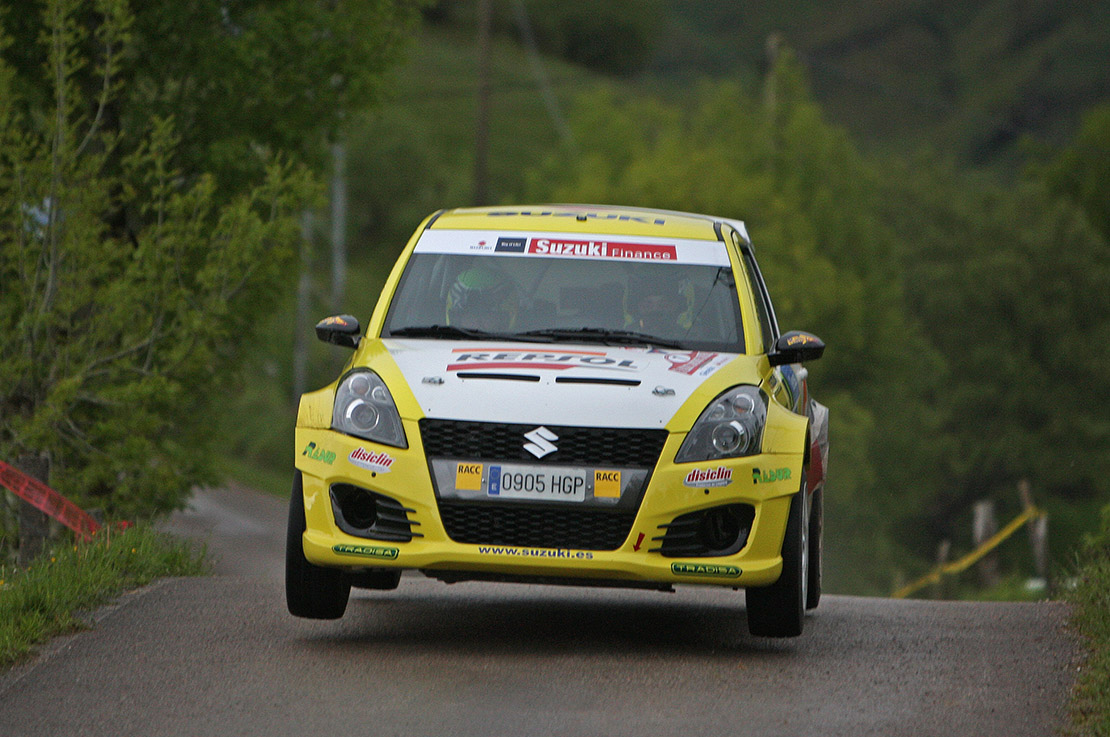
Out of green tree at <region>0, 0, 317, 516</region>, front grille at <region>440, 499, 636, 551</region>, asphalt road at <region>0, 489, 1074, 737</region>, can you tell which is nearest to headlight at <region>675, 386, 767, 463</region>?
front grille at <region>440, 499, 636, 551</region>

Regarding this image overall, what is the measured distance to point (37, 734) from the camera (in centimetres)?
598

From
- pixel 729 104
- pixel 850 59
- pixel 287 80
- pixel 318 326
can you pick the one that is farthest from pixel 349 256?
pixel 850 59

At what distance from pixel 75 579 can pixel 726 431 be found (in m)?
3.24

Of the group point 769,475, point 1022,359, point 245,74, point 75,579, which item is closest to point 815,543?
point 769,475

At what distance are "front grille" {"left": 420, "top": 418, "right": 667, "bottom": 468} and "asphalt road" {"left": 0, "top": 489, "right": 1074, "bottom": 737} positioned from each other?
2.70ft

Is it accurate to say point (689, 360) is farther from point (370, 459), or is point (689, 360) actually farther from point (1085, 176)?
point (1085, 176)

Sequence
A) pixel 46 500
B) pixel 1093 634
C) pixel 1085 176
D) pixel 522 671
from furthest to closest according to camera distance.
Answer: pixel 1085 176, pixel 46 500, pixel 1093 634, pixel 522 671

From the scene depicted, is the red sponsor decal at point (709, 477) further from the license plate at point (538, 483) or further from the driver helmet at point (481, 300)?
the driver helmet at point (481, 300)

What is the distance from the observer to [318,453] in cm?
742

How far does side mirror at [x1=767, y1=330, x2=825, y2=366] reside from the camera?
8.08 metres

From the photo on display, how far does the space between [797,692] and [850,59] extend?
582 ft

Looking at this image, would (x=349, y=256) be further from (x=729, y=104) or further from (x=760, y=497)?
(x=760, y=497)

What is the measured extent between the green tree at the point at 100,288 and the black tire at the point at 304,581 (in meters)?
4.37

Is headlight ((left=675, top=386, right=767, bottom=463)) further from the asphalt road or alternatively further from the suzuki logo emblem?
the asphalt road
